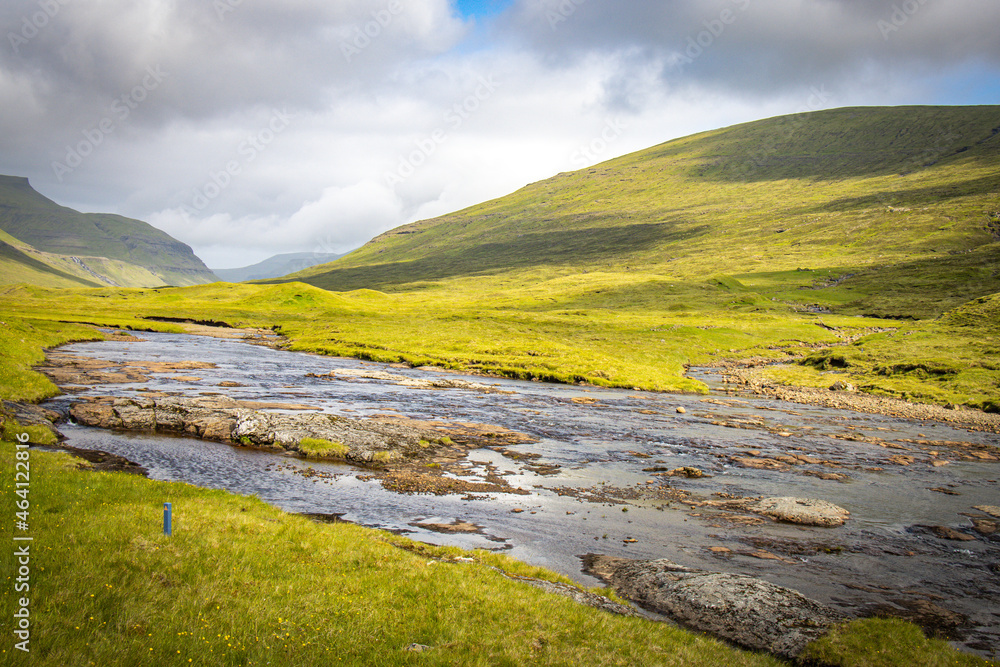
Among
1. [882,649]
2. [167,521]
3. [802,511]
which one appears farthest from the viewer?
[802,511]

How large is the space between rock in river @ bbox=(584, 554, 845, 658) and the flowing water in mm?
1838

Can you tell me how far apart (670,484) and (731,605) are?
1604 centimetres

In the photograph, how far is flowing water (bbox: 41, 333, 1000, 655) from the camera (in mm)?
21312

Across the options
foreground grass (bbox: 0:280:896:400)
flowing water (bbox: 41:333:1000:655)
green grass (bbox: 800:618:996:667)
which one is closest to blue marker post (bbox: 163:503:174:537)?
flowing water (bbox: 41:333:1000:655)

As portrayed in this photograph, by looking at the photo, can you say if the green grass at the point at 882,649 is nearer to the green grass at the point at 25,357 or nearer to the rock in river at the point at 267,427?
the rock in river at the point at 267,427

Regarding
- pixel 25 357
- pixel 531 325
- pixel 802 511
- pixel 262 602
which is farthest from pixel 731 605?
pixel 531 325

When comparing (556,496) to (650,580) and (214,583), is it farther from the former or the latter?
(214,583)

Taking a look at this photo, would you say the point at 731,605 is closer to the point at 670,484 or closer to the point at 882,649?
the point at 882,649

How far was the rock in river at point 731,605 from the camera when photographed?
15.5m

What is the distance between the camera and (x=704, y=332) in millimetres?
119375

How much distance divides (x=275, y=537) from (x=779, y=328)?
130472 millimetres

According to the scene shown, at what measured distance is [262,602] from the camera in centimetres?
1247

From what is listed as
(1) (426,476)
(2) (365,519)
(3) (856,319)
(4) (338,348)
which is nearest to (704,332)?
(3) (856,319)

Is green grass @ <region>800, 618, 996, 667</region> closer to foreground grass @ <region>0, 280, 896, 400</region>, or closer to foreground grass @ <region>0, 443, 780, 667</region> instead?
foreground grass @ <region>0, 443, 780, 667</region>
